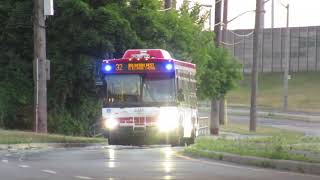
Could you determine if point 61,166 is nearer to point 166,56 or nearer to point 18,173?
point 18,173

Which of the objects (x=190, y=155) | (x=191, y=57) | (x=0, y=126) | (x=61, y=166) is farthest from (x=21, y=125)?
(x=61, y=166)

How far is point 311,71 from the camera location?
3885 inches

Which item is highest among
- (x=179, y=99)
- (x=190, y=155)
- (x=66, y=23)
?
(x=66, y=23)

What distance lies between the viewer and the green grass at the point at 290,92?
87.3 metres

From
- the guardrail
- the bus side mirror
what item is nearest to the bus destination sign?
the bus side mirror

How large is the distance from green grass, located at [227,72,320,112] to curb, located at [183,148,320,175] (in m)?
61.4

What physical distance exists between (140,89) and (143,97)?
0.28 m

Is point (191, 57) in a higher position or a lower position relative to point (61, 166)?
higher

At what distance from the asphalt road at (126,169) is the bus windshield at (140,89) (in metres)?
3.32

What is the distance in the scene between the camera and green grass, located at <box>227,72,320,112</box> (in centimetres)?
8728

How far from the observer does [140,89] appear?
2539cm

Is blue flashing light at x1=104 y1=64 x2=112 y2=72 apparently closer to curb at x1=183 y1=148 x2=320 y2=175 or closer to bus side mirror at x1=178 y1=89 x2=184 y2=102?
bus side mirror at x1=178 y1=89 x2=184 y2=102

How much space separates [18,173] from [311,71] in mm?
85144

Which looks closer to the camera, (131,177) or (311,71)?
(131,177)
